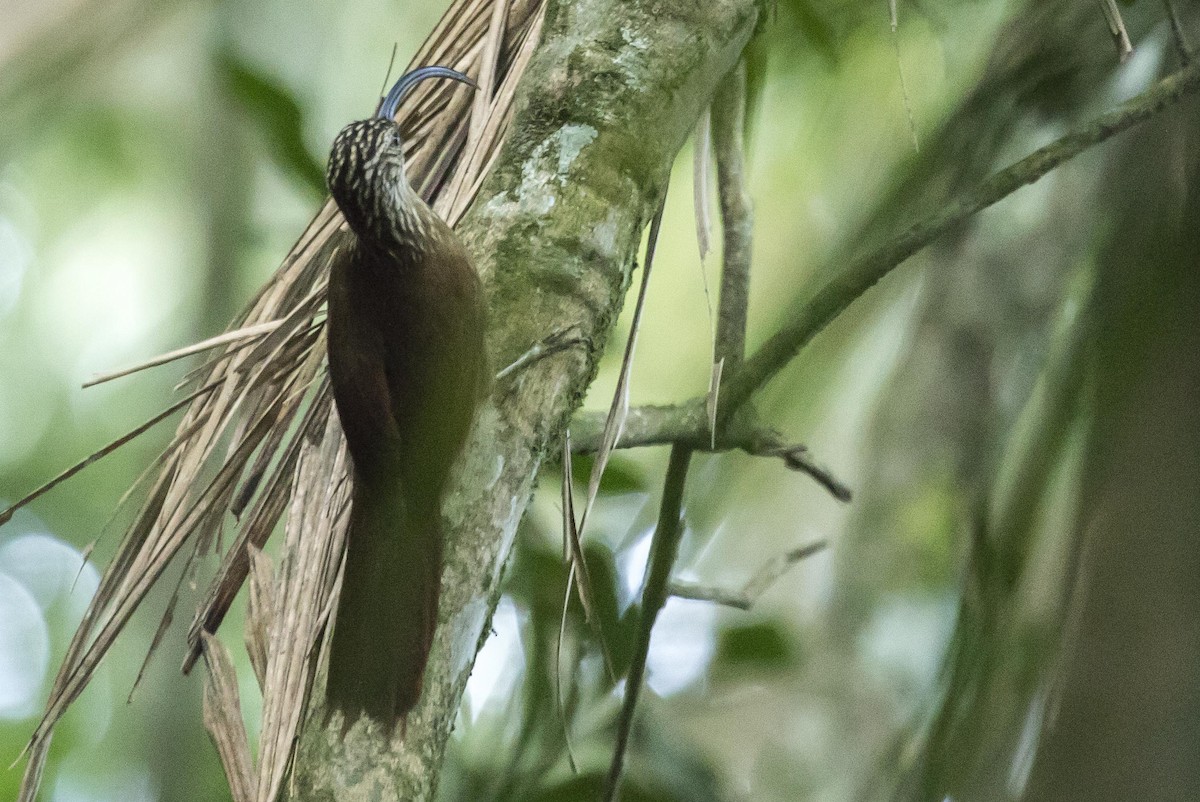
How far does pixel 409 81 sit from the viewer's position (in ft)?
4.96

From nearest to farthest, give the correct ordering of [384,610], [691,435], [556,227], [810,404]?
1. [384,610]
2. [556,227]
3. [691,435]
4. [810,404]

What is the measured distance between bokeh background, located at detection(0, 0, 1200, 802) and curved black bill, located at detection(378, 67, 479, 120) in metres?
0.35

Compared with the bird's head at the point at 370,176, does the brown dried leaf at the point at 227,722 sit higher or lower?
lower

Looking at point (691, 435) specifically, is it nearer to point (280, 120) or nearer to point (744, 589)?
point (744, 589)

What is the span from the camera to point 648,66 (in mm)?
1308

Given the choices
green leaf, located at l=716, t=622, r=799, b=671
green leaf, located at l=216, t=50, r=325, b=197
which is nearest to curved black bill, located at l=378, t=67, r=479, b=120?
green leaf, located at l=216, t=50, r=325, b=197

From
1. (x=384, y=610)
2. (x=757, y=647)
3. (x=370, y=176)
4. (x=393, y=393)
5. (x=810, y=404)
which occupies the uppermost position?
(x=810, y=404)

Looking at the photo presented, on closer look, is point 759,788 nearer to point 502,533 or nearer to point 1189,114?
point 502,533

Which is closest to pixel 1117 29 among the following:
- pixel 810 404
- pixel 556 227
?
pixel 556 227

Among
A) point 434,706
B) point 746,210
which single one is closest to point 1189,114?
point 746,210

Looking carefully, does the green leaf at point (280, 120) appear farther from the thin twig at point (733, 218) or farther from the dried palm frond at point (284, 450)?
the thin twig at point (733, 218)

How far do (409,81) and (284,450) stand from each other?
1.89ft

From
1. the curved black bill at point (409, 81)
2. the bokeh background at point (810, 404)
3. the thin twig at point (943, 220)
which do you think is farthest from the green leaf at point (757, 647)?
the curved black bill at point (409, 81)

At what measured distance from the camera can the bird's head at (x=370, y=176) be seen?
4.70 ft
